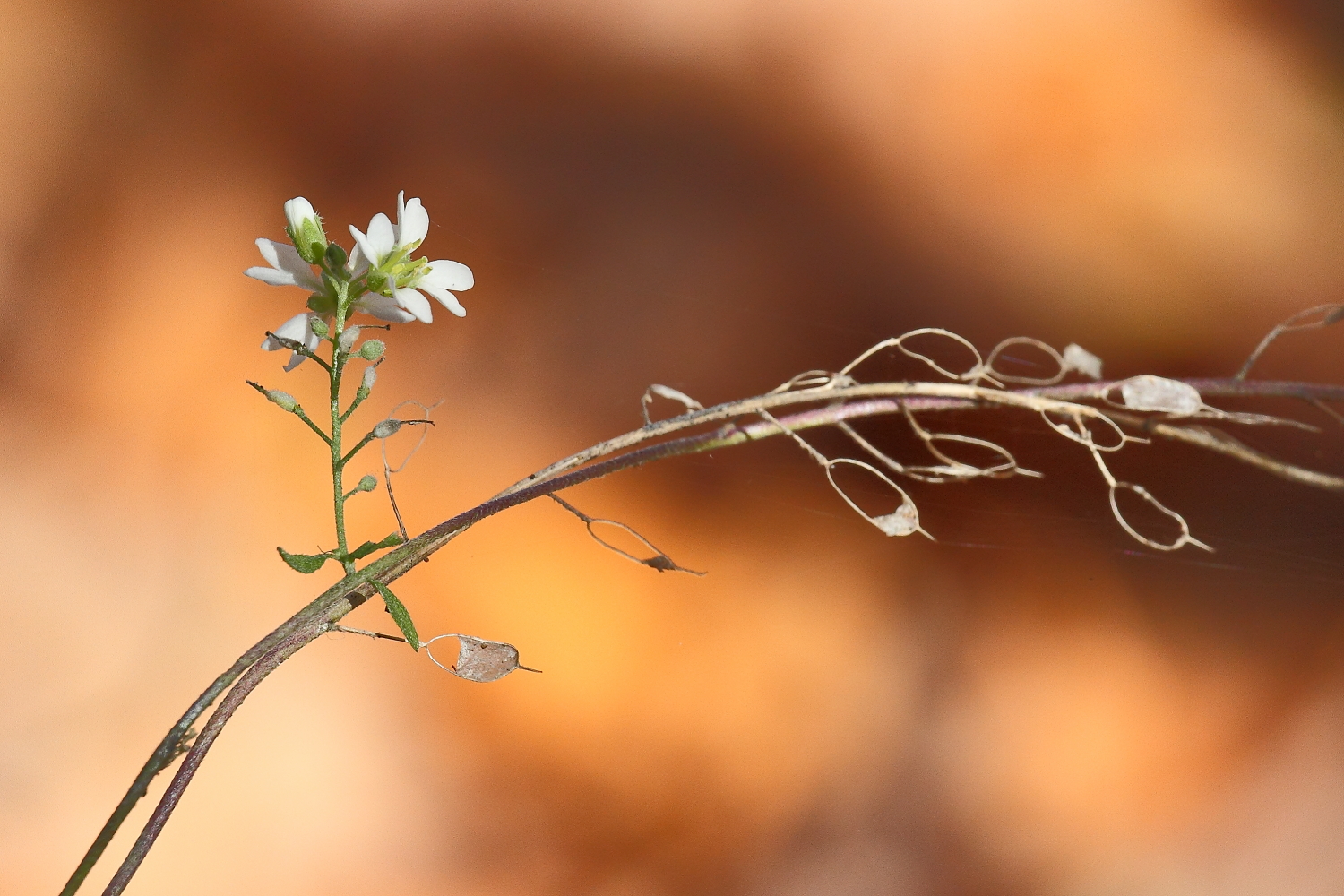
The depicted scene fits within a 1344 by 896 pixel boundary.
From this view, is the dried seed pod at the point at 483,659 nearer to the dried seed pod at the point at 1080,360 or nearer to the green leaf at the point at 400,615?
the green leaf at the point at 400,615

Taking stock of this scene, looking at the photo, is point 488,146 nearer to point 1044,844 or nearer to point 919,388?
point 919,388

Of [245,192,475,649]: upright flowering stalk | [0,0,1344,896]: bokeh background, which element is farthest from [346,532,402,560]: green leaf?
[0,0,1344,896]: bokeh background

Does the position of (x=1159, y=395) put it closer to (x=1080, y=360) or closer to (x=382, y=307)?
(x=1080, y=360)

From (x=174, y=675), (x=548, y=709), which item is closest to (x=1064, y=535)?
(x=548, y=709)

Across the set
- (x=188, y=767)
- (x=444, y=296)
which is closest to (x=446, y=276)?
(x=444, y=296)

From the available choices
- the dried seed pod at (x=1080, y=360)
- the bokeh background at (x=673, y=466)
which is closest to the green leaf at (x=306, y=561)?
the bokeh background at (x=673, y=466)

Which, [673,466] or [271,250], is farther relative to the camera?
[673,466]
